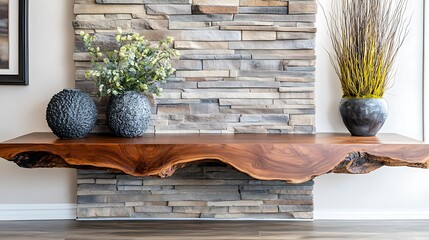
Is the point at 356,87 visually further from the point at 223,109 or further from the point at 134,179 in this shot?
the point at 134,179

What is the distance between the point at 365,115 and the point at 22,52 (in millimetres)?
1832

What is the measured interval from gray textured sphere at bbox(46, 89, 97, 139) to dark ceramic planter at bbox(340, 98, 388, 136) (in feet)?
4.23

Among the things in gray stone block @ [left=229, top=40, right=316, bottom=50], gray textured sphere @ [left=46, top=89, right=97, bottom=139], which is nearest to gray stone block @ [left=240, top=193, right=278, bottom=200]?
gray stone block @ [left=229, top=40, right=316, bottom=50]

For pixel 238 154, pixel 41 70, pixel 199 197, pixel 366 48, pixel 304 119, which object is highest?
pixel 366 48

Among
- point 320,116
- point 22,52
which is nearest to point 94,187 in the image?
point 22,52

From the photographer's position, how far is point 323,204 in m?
2.68

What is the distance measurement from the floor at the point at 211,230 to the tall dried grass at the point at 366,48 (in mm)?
699

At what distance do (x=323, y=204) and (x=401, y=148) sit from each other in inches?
28.3

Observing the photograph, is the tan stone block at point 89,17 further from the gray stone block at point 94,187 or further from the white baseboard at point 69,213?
the white baseboard at point 69,213

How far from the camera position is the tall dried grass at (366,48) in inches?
96.3

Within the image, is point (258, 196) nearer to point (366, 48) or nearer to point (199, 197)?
point (199, 197)

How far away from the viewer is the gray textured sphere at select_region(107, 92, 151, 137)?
7.51ft

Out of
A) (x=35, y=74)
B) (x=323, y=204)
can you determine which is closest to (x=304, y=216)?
(x=323, y=204)

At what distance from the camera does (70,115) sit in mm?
2236
